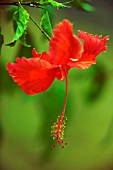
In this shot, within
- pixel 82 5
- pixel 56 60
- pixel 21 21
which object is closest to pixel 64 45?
pixel 56 60

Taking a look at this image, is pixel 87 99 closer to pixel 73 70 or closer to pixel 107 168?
pixel 73 70

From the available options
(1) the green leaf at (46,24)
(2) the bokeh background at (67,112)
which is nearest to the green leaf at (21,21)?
(1) the green leaf at (46,24)

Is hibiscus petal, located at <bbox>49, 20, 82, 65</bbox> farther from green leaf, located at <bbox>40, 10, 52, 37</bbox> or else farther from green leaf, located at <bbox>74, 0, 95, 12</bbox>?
green leaf, located at <bbox>74, 0, 95, 12</bbox>

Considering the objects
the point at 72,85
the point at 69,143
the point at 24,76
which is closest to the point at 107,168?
the point at 69,143

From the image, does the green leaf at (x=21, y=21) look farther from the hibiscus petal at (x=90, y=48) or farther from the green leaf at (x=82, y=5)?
the green leaf at (x=82, y=5)

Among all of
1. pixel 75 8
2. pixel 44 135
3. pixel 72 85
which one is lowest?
pixel 44 135

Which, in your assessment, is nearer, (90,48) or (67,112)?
(90,48)

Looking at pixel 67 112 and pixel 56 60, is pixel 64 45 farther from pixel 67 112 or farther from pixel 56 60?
pixel 67 112

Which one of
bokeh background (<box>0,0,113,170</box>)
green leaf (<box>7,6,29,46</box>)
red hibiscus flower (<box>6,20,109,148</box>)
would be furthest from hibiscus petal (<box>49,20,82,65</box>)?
bokeh background (<box>0,0,113,170</box>)
